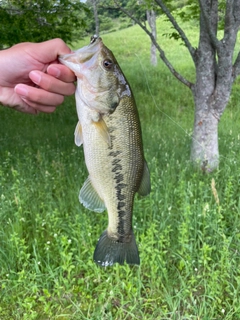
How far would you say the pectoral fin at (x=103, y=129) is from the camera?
63.9 inches

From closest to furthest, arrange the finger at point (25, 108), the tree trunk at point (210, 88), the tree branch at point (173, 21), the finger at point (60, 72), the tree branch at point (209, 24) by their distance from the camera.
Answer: the finger at point (60, 72), the finger at point (25, 108), the tree branch at point (209, 24), the tree branch at point (173, 21), the tree trunk at point (210, 88)

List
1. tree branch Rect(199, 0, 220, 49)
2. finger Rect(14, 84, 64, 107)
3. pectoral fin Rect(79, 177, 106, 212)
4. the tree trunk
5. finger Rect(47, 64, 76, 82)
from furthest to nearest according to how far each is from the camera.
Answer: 1. the tree trunk
2. tree branch Rect(199, 0, 220, 49)
3. finger Rect(14, 84, 64, 107)
4. finger Rect(47, 64, 76, 82)
5. pectoral fin Rect(79, 177, 106, 212)

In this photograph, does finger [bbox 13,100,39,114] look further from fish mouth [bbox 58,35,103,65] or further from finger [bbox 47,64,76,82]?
fish mouth [bbox 58,35,103,65]

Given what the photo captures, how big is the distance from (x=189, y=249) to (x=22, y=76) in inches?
70.2

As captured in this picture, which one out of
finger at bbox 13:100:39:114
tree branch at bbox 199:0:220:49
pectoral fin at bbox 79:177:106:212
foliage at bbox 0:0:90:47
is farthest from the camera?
foliage at bbox 0:0:90:47

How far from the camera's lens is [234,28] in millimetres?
4160

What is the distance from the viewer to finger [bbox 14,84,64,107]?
1.96 m

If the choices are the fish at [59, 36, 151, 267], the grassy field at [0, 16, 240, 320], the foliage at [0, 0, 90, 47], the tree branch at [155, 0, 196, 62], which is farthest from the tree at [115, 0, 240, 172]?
the fish at [59, 36, 151, 267]

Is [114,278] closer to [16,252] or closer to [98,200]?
[16,252]

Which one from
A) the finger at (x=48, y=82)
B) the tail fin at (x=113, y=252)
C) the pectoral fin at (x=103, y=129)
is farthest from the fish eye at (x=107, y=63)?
the tail fin at (x=113, y=252)

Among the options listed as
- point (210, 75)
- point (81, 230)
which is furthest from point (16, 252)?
point (210, 75)

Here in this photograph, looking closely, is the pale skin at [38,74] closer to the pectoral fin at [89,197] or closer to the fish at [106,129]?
the fish at [106,129]

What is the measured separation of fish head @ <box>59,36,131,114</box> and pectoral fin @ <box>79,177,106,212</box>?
0.37 meters

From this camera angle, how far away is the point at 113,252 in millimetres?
1861
